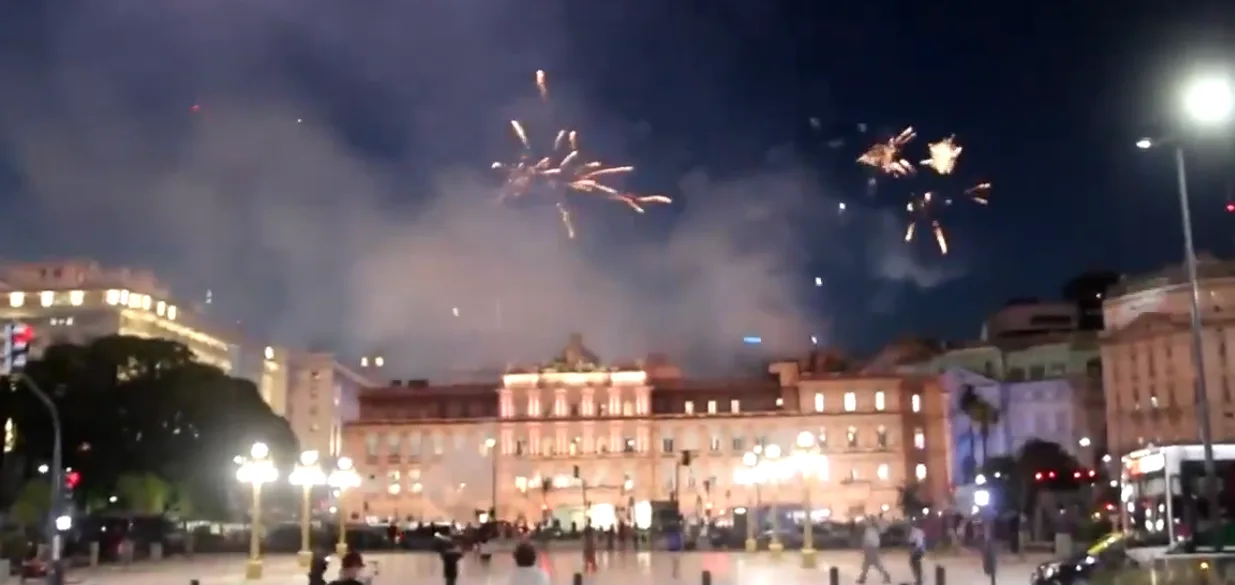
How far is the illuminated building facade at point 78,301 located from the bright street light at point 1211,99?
97.0 m

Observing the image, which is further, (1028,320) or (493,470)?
(1028,320)

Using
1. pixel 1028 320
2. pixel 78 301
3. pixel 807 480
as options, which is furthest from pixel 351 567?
pixel 1028 320

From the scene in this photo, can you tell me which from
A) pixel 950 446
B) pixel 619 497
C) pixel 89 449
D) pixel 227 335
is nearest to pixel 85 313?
pixel 227 335

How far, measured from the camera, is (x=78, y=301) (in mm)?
111438

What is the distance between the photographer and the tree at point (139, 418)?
59.8 metres

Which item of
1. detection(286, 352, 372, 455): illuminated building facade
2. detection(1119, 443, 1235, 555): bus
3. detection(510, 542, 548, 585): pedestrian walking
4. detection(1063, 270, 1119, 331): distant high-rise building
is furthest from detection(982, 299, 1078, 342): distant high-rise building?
detection(510, 542, 548, 585): pedestrian walking

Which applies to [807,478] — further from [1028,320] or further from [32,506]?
[1028,320]

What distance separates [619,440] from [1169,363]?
43216 mm

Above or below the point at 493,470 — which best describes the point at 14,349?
above

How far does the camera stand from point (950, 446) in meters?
105

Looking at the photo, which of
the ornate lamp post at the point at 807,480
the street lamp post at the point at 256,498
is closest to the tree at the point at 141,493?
the street lamp post at the point at 256,498

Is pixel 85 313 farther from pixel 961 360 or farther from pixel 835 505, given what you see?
pixel 961 360

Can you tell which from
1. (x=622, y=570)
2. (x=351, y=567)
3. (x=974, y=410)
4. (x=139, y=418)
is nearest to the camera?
(x=351, y=567)

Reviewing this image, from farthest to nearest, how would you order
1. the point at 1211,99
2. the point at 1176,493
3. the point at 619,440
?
the point at 619,440, the point at 1176,493, the point at 1211,99
